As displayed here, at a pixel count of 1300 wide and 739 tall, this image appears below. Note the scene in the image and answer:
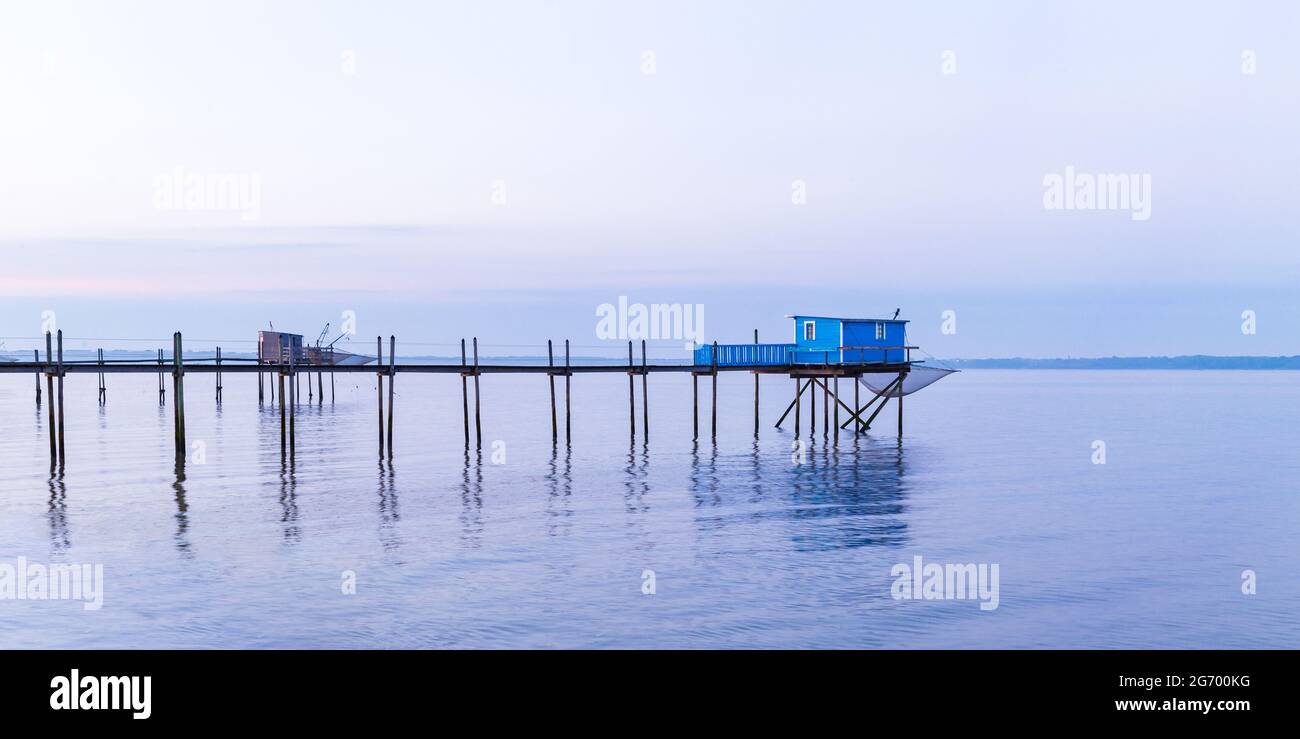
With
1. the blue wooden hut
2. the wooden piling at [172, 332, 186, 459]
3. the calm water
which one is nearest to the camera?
the calm water

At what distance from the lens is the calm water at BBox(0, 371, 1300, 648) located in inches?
717

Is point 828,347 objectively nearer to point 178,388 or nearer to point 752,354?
point 752,354

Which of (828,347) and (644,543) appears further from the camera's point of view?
(828,347)

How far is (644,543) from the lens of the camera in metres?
25.5

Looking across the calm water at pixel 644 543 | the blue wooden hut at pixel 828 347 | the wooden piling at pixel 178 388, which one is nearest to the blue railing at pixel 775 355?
the blue wooden hut at pixel 828 347

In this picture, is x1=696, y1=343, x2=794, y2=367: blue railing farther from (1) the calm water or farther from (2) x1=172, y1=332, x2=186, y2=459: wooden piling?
(2) x1=172, y1=332, x2=186, y2=459: wooden piling

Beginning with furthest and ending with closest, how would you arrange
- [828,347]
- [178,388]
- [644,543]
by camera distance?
[828,347]
[178,388]
[644,543]

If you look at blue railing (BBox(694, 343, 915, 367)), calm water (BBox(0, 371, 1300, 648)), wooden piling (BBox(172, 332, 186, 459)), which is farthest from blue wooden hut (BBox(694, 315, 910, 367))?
wooden piling (BBox(172, 332, 186, 459))

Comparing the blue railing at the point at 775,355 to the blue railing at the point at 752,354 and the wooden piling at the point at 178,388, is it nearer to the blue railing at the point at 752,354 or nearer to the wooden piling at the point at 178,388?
the blue railing at the point at 752,354

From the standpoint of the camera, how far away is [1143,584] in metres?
22.2

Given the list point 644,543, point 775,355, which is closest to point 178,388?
point 644,543

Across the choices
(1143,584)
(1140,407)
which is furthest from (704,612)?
(1140,407)
